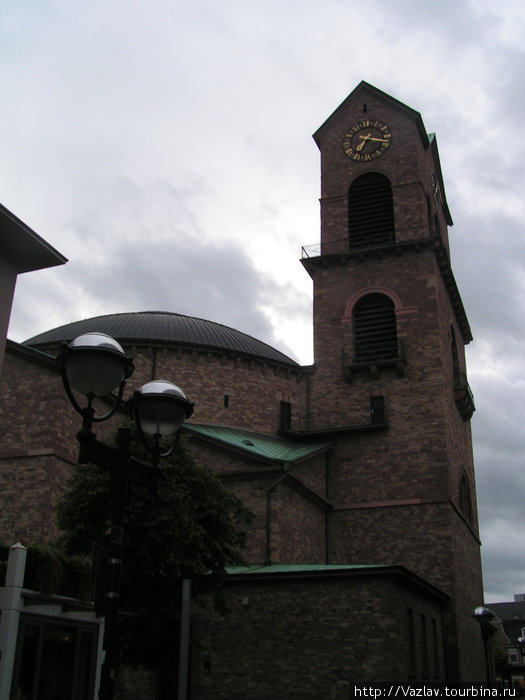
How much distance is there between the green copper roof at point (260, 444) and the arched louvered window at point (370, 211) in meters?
10.0

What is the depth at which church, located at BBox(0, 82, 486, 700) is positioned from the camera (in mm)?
20922

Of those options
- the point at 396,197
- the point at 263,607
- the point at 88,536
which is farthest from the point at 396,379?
the point at 88,536

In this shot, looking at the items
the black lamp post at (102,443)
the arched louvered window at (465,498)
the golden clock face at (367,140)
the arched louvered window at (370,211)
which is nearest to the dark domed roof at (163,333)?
the arched louvered window at (370,211)

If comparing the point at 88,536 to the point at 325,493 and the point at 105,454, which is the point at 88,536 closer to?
the point at 105,454

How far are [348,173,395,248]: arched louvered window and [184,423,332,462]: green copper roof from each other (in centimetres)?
1001

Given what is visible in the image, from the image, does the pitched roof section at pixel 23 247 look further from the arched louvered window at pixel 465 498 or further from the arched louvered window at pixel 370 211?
the arched louvered window at pixel 370 211

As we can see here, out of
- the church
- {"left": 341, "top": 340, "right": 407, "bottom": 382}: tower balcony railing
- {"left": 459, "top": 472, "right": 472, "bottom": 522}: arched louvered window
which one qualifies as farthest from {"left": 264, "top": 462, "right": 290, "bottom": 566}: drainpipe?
{"left": 459, "top": 472, "right": 472, "bottom": 522}: arched louvered window

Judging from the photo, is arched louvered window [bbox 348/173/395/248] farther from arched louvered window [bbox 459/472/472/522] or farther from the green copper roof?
arched louvered window [bbox 459/472/472/522]

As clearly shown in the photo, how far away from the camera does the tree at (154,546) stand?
1750 centimetres

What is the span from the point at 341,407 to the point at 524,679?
177 feet

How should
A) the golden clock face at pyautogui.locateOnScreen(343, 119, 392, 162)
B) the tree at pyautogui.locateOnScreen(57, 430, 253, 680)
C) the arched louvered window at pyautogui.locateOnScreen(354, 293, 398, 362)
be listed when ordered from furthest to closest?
the golden clock face at pyautogui.locateOnScreen(343, 119, 392, 162) < the arched louvered window at pyautogui.locateOnScreen(354, 293, 398, 362) < the tree at pyautogui.locateOnScreen(57, 430, 253, 680)

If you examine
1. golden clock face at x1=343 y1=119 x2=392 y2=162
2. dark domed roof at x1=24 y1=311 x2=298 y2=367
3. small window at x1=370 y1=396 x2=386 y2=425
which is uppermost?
golden clock face at x1=343 y1=119 x2=392 y2=162

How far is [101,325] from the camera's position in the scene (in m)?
33.8

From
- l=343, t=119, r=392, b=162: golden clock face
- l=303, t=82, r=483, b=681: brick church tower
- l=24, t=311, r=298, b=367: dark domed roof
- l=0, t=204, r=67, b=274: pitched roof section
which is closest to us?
l=0, t=204, r=67, b=274: pitched roof section
